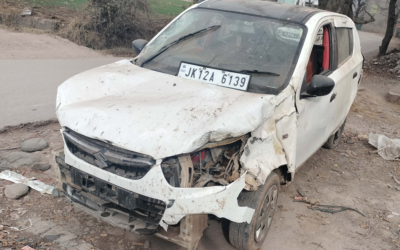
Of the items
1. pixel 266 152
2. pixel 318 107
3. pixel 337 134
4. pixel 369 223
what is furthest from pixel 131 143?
pixel 337 134

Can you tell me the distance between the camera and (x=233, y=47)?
3537 millimetres

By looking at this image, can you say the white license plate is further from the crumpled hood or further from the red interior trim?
the red interior trim

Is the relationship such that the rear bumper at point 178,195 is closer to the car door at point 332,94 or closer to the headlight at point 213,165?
the headlight at point 213,165

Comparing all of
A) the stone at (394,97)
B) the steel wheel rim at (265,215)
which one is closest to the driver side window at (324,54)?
the steel wheel rim at (265,215)

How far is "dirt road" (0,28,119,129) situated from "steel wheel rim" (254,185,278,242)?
3.79m

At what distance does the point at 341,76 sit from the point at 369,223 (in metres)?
1.66

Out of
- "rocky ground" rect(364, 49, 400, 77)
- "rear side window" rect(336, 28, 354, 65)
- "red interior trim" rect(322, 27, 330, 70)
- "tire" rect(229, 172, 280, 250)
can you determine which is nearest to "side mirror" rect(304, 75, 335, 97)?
"tire" rect(229, 172, 280, 250)

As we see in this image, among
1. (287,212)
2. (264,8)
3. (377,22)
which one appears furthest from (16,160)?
(377,22)

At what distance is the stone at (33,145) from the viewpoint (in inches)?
175

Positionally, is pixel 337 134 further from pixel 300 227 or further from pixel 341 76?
pixel 300 227

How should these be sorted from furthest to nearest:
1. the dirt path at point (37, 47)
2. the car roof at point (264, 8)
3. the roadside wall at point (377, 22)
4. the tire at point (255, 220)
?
the roadside wall at point (377, 22) → the dirt path at point (37, 47) → the car roof at point (264, 8) → the tire at point (255, 220)

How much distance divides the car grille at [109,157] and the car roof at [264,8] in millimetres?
2144

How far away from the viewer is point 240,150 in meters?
2.76

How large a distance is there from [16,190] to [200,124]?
2163 millimetres
